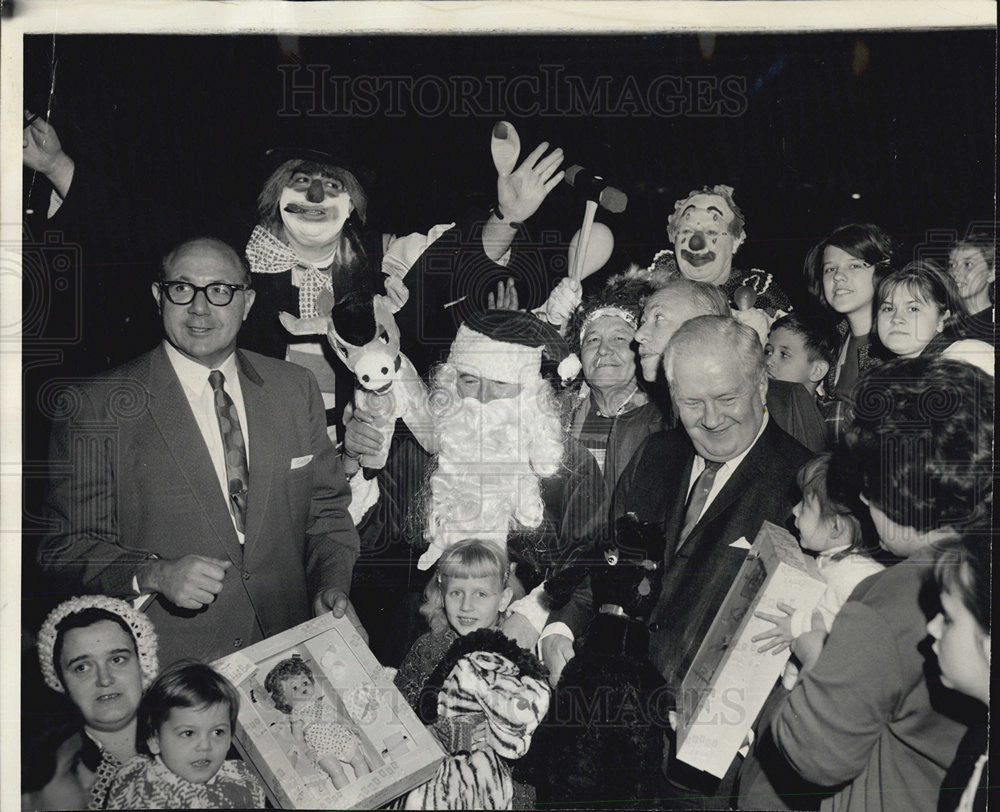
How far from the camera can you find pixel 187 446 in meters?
2.24

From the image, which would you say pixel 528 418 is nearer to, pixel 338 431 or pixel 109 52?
pixel 338 431

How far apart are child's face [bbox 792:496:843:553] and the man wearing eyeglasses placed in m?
1.18

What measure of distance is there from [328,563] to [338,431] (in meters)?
0.36

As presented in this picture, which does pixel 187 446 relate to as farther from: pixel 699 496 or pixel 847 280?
pixel 847 280

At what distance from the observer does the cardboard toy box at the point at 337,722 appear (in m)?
2.18

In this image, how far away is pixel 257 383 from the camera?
2.30 metres

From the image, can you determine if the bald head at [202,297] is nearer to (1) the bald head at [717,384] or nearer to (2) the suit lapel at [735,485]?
(1) the bald head at [717,384]

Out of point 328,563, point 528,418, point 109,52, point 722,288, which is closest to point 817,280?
point 722,288

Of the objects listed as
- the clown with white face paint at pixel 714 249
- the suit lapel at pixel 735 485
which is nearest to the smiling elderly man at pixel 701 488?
the suit lapel at pixel 735 485

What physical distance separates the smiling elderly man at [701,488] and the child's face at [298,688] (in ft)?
2.05

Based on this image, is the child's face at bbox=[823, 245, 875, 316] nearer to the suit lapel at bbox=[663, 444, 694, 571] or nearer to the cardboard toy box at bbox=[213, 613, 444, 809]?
the suit lapel at bbox=[663, 444, 694, 571]

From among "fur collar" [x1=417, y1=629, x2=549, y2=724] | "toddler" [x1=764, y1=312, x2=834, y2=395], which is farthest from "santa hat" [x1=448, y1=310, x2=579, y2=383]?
"fur collar" [x1=417, y1=629, x2=549, y2=724]

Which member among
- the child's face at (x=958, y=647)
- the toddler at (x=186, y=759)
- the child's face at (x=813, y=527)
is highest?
the child's face at (x=813, y=527)

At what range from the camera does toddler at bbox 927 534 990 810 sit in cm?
206
